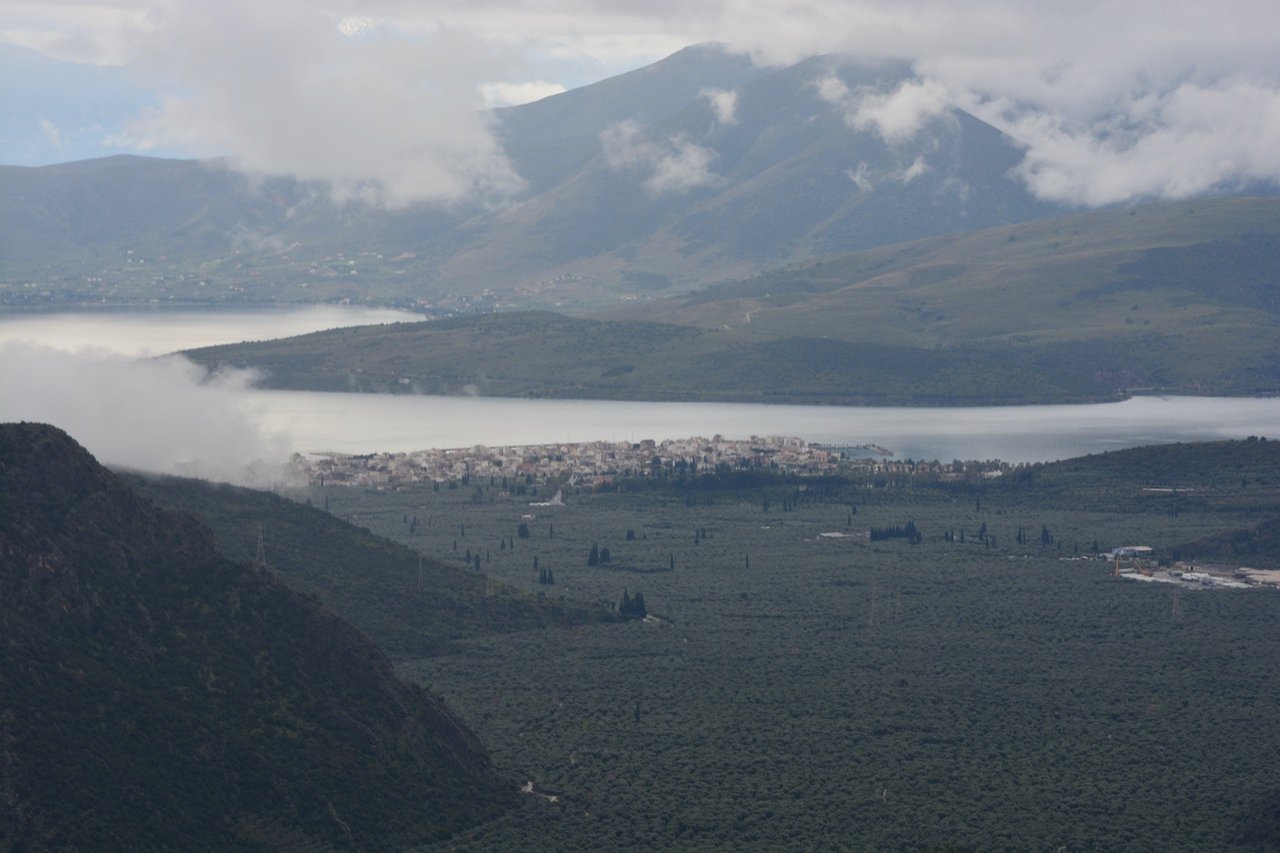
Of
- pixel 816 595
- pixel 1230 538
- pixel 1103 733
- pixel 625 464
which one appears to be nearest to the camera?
pixel 1103 733

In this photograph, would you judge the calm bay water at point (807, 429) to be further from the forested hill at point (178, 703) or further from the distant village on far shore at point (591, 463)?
the forested hill at point (178, 703)

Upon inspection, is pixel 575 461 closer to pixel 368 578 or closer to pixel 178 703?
pixel 368 578

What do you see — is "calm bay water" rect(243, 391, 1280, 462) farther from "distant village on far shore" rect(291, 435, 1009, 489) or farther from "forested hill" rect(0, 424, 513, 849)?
"forested hill" rect(0, 424, 513, 849)

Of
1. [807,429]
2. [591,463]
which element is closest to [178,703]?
[591,463]

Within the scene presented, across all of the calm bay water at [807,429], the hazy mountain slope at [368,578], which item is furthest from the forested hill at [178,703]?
the calm bay water at [807,429]

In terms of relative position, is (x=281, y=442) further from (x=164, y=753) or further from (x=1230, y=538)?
(x=164, y=753)

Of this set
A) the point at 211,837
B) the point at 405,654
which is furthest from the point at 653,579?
the point at 211,837
